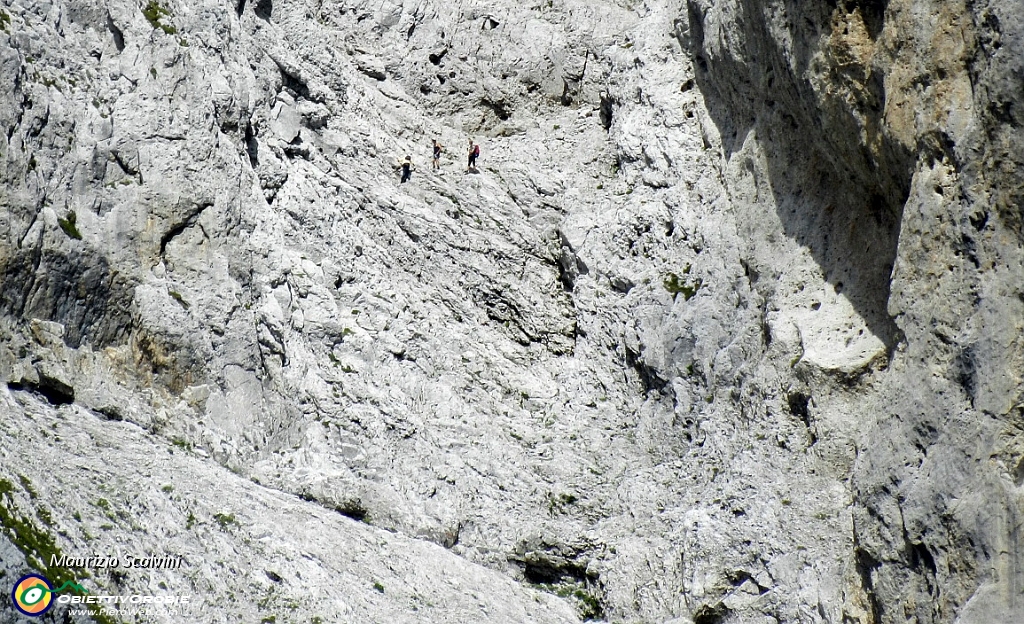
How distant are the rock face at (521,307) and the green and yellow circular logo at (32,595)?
0.27 m

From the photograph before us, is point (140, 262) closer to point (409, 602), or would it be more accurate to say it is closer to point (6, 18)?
point (6, 18)

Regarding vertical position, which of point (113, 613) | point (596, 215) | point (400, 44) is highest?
point (400, 44)

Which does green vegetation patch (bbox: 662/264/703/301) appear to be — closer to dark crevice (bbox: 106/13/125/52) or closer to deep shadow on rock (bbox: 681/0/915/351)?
deep shadow on rock (bbox: 681/0/915/351)

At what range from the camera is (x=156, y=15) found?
31.1 meters

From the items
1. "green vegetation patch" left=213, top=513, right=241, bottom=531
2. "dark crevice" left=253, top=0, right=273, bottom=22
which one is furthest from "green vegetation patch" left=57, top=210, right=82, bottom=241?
"dark crevice" left=253, top=0, right=273, bottom=22

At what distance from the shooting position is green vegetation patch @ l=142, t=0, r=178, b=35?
3098cm

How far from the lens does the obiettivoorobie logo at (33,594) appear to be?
20.5 meters

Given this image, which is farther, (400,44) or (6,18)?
(400,44)

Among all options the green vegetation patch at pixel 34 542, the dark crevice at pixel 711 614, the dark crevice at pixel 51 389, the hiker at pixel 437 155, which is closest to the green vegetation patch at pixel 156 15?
the hiker at pixel 437 155

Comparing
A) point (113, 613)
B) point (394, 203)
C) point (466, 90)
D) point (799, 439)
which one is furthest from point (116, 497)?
point (466, 90)

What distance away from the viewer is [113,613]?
69.5ft

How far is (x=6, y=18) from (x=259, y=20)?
7.15 meters

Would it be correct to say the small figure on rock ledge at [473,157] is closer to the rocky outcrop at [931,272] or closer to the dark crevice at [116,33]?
the dark crevice at [116,33]

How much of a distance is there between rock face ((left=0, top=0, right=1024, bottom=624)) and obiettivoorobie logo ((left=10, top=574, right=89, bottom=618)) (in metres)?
0.27
